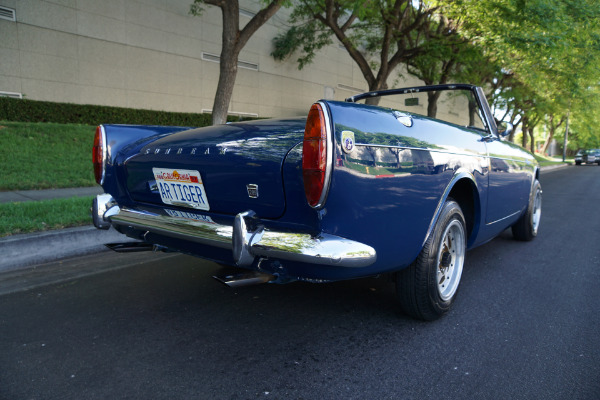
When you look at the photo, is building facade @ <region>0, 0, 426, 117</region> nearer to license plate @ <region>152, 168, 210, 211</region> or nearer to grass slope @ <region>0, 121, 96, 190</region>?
grass slope @ <region>0, 121, 96, 190</region>

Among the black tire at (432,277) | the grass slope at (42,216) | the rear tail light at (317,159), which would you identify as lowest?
the grass slope at (42,216)

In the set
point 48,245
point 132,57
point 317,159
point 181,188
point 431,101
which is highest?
point 132,57

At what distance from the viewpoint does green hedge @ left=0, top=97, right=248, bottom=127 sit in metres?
10.6

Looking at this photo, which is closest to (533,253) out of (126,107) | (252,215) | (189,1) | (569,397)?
(569,397)

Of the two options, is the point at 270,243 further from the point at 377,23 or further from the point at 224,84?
the point at 377,23

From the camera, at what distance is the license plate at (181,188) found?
2484mm

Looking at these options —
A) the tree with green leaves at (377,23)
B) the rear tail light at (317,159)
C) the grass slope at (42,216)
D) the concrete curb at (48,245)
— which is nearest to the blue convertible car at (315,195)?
the rear tail light at (317,159)

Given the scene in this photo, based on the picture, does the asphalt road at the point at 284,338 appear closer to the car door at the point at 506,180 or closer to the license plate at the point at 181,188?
the car door at the point at 506,180

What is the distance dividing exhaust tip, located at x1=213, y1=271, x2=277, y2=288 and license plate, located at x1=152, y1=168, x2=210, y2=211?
512 millimetres

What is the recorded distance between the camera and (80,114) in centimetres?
1205

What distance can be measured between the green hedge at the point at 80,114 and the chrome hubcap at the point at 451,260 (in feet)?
37.1

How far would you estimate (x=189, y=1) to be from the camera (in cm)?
1499

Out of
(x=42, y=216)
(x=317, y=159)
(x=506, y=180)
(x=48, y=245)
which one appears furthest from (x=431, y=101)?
(x=42, y=216)

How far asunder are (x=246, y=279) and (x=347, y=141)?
84 centimetres
